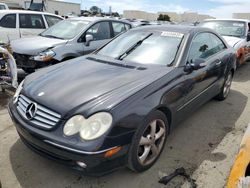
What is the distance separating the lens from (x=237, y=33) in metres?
7.95

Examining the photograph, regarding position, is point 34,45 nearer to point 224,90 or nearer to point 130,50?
point 130,50

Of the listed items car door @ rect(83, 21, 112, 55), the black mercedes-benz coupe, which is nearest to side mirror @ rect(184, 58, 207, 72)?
the black mercedes-benz coupe

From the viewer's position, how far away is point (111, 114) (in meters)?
2.39

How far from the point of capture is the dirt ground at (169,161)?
2.72 m

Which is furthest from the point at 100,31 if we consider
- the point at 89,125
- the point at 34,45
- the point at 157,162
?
the point at 89,125

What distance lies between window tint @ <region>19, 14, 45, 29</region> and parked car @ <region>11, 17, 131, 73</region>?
6.32 ft

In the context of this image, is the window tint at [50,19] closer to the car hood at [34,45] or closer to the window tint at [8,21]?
the window tint at [8,21]

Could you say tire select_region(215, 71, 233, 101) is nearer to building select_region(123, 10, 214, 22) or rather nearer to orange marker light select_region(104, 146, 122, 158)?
orange marker light select_region(104, 146, 122, 158)

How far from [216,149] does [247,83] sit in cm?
395

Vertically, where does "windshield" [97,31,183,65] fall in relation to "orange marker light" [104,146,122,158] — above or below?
above

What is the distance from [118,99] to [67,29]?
15.0 feet

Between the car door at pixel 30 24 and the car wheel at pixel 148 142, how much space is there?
6655mm

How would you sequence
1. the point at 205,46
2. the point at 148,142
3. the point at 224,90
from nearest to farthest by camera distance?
the point at 148,142, the point at 205,46, the point at 224,90

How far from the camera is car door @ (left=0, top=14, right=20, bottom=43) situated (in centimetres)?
788
